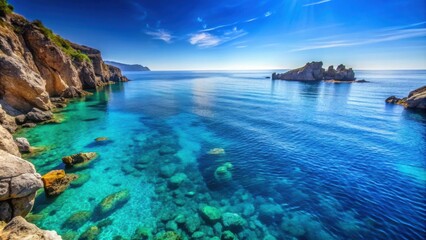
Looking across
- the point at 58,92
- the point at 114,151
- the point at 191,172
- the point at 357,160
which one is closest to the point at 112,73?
the point at 58,92

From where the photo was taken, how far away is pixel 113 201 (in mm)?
12664

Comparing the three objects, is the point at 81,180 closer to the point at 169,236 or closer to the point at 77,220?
the point at 77,220

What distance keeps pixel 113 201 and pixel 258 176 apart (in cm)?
1148

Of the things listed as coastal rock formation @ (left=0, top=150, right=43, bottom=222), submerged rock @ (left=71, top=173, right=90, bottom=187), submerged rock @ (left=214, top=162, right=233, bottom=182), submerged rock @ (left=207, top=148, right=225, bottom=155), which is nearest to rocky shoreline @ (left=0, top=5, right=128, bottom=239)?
coastal rock formation @ (left=0, top=150, right=43, bottom=222)

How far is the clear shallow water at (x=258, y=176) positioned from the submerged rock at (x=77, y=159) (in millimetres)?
862

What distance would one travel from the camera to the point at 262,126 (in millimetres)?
29406

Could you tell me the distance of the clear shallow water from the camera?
36.8 ft

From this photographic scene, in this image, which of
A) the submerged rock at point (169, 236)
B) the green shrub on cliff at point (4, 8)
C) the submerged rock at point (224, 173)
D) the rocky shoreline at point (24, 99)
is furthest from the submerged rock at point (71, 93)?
the submerged rock at point (169, 236)

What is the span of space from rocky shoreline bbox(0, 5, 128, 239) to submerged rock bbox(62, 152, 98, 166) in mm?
2580

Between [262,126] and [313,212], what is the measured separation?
17896 mm

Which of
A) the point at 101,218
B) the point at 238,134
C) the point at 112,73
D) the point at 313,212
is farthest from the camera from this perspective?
the point at 112,73

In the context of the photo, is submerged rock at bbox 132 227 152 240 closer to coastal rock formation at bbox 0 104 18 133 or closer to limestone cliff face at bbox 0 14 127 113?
coastal rock formation at bbox 0 104 18 133

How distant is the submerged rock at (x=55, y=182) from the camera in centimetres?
1283

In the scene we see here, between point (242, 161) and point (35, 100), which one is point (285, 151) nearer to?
point (242, 161)
